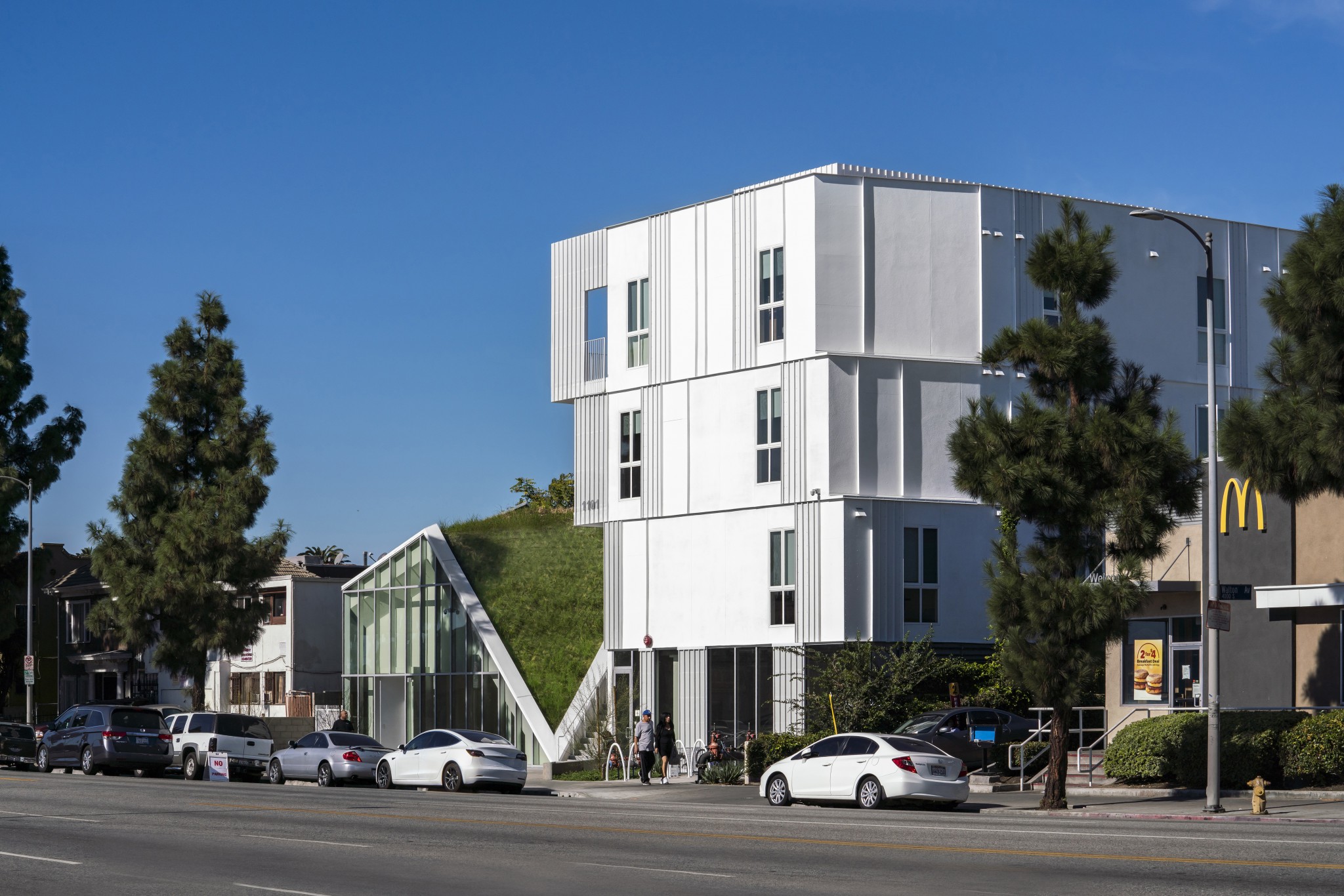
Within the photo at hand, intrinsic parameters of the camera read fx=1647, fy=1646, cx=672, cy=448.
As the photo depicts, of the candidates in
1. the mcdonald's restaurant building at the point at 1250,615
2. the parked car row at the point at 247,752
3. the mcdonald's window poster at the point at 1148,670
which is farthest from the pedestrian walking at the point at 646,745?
the mcdonald's window poster at the point at 1148,670

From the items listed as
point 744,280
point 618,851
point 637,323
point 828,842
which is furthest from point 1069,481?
point 637,323

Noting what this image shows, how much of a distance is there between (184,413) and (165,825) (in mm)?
26691

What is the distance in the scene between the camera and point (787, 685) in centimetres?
4034

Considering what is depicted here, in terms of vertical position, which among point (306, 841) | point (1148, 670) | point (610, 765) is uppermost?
point (1148, 670)

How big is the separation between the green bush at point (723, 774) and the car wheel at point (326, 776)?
8.34 meters

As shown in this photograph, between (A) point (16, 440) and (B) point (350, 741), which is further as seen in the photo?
(A) point (16, 440)

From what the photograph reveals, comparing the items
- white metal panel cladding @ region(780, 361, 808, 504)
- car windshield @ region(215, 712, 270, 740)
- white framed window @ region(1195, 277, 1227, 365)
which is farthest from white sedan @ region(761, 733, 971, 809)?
white framed window @ region(1195, 277, 1227, 365)

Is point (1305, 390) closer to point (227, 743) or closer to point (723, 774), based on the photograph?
point (723, 774)

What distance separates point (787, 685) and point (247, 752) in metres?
13.1

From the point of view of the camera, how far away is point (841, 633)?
129 ft

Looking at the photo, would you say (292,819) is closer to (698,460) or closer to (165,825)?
(165,825)

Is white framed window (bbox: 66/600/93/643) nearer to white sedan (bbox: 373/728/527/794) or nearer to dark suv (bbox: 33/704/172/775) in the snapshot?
dark suv (bbox: 33/704/172/775)

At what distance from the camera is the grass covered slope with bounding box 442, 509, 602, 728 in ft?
157

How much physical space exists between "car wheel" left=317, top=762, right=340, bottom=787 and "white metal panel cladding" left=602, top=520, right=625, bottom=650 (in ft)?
36.1
